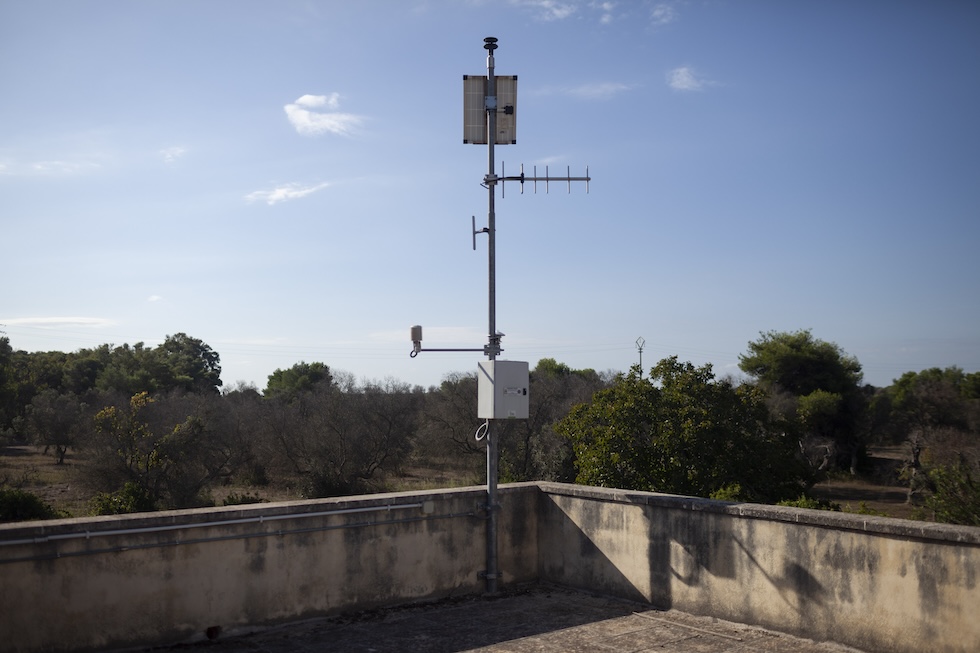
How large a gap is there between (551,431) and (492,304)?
21953 millimetres

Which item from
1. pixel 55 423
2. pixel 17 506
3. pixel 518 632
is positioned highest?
pixel 55 423

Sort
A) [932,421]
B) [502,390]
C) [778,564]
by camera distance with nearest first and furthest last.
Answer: [778,564]
[502,390]
[932,421]

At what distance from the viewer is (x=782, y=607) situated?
6781 mm

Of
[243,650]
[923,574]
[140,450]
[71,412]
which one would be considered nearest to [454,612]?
[243,650]

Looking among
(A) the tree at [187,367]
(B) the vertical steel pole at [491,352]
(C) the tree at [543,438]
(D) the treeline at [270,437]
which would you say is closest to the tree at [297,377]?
(A) the tree at [187,367]

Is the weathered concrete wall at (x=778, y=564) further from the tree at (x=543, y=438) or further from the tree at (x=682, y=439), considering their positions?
the tree at (x=543, y=438)

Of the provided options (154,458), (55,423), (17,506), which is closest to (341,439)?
(154,458)

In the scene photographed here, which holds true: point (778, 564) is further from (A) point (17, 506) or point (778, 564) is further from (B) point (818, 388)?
(B) point (818, 388)

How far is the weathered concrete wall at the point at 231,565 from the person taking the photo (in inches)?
238

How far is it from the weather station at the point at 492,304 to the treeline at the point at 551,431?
568 cm

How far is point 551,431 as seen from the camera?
29.8 meters

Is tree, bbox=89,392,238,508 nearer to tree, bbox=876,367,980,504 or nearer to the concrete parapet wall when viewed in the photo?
the concrete parapet wall

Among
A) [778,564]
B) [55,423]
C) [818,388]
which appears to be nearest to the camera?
[778,564]

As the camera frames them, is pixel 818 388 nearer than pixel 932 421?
No
